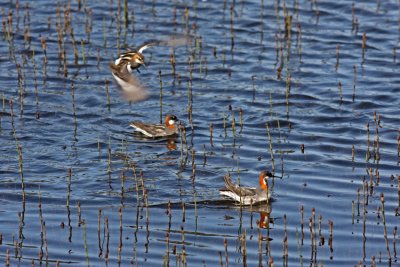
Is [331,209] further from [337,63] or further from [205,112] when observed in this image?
[337,63]

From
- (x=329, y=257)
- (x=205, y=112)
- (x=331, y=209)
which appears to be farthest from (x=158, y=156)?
(x=329, y=257)

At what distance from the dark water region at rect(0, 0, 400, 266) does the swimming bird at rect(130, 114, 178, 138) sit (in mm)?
145

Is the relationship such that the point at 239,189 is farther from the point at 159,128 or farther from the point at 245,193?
the point at 159,128

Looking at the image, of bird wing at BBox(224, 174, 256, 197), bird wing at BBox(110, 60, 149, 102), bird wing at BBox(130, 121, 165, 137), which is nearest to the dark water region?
bird wing at BBox(130, 121, 165, 137)

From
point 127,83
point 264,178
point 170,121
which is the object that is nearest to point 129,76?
point 127,83

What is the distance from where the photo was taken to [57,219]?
48.2 ft

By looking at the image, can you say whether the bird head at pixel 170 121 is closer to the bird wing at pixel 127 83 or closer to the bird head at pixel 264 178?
the bird wing at pixel 127 83

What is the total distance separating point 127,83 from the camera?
1769 cm

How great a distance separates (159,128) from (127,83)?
53.2 inches

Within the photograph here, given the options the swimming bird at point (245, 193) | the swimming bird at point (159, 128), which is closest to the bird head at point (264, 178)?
the swimming bird at point (245, 193)

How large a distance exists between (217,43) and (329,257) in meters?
11.0

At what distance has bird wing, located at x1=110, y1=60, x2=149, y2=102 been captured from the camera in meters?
17.5

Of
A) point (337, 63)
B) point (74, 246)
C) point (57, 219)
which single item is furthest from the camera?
point (337, 63)

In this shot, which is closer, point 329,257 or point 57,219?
point 329,257
